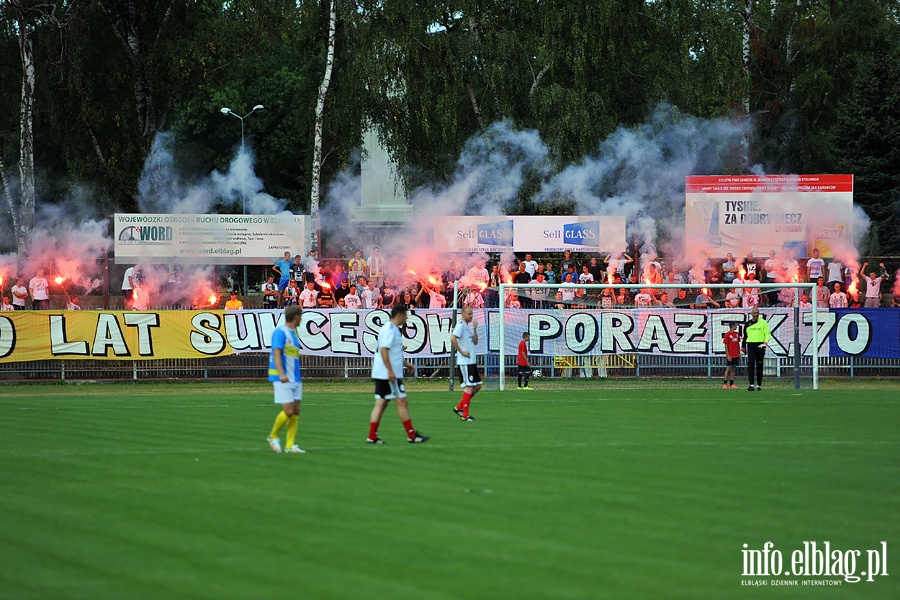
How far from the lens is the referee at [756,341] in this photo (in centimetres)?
2506

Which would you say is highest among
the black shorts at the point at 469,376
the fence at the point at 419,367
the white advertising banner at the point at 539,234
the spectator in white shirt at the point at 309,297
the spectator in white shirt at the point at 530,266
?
the white advertising banner at the point at 539,234

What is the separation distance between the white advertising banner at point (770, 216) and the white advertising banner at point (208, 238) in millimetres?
12376

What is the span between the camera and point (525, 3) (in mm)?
38938

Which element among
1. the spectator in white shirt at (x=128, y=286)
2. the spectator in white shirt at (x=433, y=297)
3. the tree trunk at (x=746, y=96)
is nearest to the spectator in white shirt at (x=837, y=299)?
the spectator in white shirt at (x=433, y=297)

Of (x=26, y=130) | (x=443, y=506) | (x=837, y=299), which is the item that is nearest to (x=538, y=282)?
(x=837, y=299)

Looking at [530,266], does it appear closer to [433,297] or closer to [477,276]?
[477,276]

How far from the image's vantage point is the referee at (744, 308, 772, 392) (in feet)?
82.2

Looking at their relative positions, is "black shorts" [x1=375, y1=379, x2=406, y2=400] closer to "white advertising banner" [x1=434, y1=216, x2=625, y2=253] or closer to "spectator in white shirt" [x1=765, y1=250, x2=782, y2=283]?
"white advertising banner" [x1=434, y1=216, x2=625, y2=253]

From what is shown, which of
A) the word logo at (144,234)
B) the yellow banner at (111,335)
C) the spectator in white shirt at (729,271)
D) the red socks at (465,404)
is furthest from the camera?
the word logo at (144,234)

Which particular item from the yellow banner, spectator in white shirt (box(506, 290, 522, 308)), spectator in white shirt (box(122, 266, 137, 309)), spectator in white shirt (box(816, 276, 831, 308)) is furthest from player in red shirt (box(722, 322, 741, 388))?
spectator in white shirt (box(122, 266, 137, 309))

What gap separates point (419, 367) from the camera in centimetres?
2941

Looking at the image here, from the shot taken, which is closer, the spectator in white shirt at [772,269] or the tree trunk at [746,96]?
the spectator in white shirt at [772,269]

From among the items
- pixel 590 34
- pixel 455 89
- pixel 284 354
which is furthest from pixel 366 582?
pixel 590 34

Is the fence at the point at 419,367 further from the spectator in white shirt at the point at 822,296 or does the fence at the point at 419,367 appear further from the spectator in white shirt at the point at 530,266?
the spectator in white shirt at the point at 530,266
